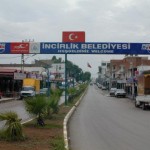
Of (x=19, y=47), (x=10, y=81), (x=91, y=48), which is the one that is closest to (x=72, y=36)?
(x=91, y=48)

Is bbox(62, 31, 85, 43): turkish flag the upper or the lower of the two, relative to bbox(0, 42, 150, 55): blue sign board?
upper

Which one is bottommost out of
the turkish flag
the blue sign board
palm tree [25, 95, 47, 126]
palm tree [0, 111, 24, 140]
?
palm tree [0, 111, 24, 140]

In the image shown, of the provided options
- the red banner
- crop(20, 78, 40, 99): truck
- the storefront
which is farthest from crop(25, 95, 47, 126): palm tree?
the storefront

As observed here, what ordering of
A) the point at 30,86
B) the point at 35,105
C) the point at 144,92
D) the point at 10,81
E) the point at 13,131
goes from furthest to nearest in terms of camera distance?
1. the point at 10,81
2. the point at 30,86
3. the point at 144,92
4. the point at 35,105
5. the point at 13,131

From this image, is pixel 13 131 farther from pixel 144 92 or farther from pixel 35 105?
pixel 144 92

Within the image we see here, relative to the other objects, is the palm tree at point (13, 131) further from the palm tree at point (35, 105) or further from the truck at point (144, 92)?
the truck at point (144, 92)

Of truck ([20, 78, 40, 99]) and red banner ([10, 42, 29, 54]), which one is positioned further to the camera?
truck ([20, 78, 40, 99])

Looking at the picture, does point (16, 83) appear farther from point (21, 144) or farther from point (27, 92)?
point (21, 144)

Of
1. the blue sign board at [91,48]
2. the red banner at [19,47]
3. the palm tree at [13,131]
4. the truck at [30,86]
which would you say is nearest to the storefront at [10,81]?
the truck at [30,86]

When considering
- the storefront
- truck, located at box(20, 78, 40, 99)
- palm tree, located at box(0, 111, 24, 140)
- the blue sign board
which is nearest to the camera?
palm tree, located at box(0, 111, 24, 140)

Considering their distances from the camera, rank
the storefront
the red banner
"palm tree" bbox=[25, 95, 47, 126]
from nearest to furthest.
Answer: "palm tree" bbox=[25, 95, 47, 126] < the red banner < the storefront

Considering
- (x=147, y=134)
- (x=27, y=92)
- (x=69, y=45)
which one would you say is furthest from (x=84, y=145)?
(x=27, y=92)

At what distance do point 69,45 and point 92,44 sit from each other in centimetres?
210

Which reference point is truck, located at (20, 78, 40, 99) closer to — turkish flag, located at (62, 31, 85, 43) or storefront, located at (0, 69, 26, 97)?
storefront, located at (0, 69, 26, 97)
